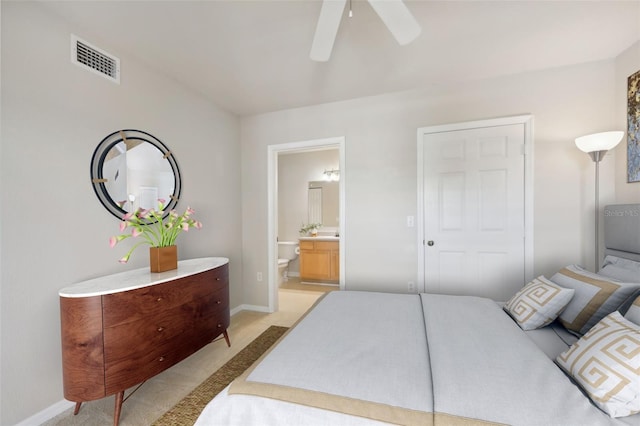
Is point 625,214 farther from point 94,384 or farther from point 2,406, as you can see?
point 2,406

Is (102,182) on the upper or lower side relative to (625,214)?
upper

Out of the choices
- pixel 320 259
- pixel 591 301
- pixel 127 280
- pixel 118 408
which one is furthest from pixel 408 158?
pixel 118 408

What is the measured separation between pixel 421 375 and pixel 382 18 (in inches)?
65.0

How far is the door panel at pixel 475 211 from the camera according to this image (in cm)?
243

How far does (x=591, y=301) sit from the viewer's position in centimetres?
136

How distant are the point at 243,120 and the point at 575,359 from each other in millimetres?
3656

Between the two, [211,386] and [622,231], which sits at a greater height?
[622,231]

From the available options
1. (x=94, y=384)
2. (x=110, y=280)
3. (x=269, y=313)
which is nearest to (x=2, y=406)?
(x=94, y=384)

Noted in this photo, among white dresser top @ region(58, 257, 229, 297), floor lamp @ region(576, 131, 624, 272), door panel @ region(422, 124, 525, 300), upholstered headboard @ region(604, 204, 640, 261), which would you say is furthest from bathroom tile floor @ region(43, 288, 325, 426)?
floor lamp @ region(576, 131, 624, 272)

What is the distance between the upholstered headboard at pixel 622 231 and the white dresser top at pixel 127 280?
3.06 meters

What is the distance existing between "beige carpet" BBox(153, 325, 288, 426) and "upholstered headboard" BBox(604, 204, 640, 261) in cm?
292

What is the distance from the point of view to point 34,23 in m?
1.54

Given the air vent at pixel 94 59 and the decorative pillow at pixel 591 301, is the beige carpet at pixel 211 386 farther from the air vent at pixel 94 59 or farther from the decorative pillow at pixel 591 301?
the air vent at pixel 94 59

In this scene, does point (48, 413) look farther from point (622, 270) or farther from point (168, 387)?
point (622, 270)
